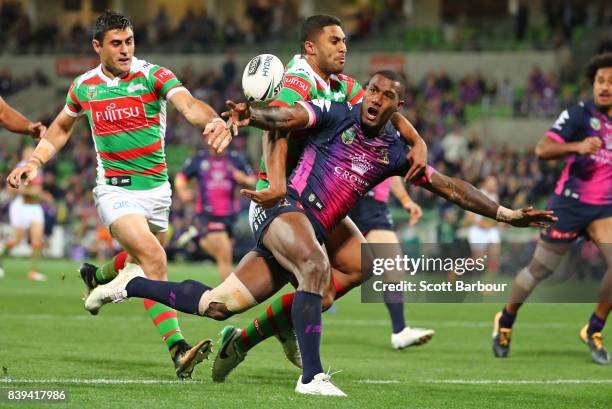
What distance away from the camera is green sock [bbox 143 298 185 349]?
28.8 feet

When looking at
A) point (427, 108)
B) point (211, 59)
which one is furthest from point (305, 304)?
point (211, 59)

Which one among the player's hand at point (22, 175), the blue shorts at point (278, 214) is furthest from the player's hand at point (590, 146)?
the player's hand at point (22, 175)

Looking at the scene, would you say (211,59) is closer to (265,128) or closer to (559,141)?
(559,141)

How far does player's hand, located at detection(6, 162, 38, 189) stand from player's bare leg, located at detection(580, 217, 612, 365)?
17.6 feet

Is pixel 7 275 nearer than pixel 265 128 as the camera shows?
No

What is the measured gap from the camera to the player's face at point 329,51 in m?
8.62

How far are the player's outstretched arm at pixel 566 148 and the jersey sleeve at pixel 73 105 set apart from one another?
14.0ft

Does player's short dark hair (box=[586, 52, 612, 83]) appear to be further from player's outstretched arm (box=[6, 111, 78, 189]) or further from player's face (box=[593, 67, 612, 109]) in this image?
player's outstretched arm (box=[6, 111, 78, 189])

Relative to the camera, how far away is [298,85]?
812 cm

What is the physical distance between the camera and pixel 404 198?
12.2 meters

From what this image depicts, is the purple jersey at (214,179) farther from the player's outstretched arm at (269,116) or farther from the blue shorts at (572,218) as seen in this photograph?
the player's outstretched arm at (269,116)

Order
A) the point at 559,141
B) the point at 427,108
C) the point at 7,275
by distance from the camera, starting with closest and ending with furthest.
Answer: the point at 559,141
the point at 7,275
the point at 427,108

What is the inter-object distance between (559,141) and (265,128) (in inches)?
176

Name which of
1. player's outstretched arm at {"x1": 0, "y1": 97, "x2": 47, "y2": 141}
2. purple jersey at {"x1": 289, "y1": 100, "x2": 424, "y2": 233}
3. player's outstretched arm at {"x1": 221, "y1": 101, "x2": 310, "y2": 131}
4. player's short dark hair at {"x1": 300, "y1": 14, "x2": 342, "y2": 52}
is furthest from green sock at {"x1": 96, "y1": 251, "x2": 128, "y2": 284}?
player's outstretched arm at {"x1": 221, "y1": 101, "x2": 310, "y2": 131}
